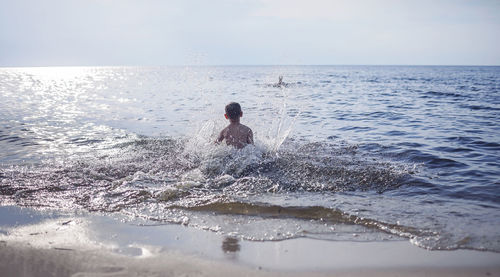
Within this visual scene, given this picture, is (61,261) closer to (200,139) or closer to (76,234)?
(76,234)

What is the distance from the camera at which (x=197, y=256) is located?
330 centimetres

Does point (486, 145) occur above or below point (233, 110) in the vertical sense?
below

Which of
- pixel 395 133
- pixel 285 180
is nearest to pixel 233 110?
pixel 285 180

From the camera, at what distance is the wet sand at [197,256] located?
3023mm

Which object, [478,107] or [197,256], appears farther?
[478,107]

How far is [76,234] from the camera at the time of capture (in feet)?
12.3

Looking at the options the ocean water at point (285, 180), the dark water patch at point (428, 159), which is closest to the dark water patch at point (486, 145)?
the ocean water at point (285, 180)

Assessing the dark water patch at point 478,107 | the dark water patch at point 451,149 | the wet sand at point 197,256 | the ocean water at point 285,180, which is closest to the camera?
the wet sand at point 197,256

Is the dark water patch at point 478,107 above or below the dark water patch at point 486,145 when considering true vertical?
above

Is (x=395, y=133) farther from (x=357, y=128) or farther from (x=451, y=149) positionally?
(x=451, y=149)

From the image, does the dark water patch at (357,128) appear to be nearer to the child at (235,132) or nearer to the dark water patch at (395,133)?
the dark water patch at (395,133)

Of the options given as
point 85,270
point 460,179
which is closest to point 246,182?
point 85,270

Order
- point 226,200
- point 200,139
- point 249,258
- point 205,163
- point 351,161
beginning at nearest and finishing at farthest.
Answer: point 249,258, point 226,200, point 205,163, point 351,161, point 200,139

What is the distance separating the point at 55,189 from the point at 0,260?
7.94 ft
